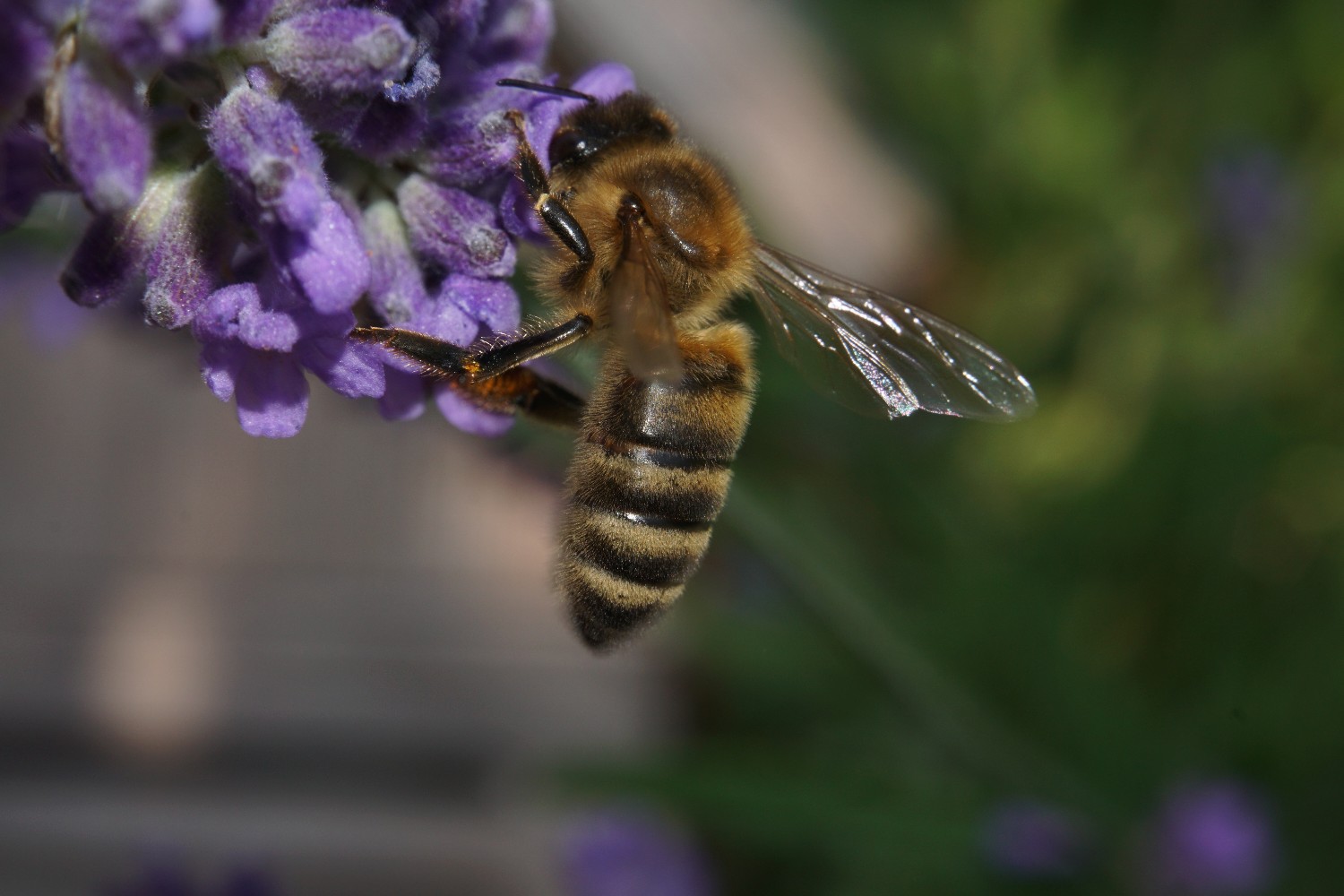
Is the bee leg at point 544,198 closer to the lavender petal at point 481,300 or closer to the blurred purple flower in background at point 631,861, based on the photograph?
the lavender petal at point 481,300

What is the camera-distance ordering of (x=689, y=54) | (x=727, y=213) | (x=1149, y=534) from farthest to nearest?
(x=689, y=54)
(x=1149, y=534)
(x=727, y=213)

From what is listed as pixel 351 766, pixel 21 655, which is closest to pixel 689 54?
pixel 351 766

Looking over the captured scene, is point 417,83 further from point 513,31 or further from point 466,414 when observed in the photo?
point 466,414

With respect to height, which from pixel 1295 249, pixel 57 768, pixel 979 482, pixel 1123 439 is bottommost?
pixel 57 768

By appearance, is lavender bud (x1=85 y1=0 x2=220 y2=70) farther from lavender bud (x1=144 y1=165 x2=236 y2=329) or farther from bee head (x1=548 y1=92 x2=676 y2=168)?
bee head (x1=548 y1=92 x2=676 y2=168)

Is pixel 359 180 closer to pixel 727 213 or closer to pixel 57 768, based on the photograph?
pixel 727 213

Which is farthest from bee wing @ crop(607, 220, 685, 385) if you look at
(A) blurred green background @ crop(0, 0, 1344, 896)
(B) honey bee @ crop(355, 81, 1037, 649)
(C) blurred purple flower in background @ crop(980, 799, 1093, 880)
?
(C) blurred purple flower in background @ crop(980, 799, 1093, 880)

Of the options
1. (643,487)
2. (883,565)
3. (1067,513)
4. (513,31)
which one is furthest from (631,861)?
(513,31)
